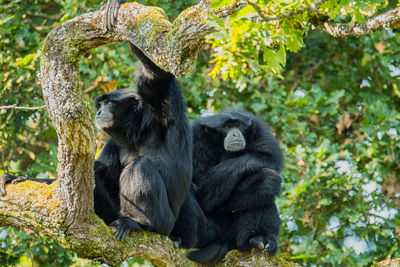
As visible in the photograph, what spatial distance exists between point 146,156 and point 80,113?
1.86 m

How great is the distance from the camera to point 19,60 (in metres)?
10.2

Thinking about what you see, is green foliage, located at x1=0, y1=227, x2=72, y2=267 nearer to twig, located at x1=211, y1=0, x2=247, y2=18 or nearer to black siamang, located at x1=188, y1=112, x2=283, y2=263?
black siamang, located at x1=188, y1=112, x2=283, y2=263

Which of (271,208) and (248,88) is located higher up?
(248,88)

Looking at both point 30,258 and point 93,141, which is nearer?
point 93,141

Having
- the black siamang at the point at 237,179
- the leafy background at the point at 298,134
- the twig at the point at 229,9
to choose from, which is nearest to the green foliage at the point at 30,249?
the leafy background at the point at 298,134

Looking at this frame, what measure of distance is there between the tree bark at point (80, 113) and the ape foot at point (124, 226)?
91mm

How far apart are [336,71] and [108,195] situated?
341 inches

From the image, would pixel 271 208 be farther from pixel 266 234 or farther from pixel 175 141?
pixel 175 141

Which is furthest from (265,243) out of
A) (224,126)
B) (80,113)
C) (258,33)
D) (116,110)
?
(258,33)

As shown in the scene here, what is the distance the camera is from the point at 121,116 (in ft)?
23.9

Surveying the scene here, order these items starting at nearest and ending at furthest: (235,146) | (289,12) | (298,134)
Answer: (289,12)
(235,146)
(298,134)

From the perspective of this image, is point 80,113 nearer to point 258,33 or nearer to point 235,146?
point 258,33

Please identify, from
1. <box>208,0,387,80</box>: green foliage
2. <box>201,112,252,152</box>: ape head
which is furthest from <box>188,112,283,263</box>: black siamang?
<box>208,0,387,80</box>: green foliage

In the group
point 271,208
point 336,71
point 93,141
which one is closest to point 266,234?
point 271,208
